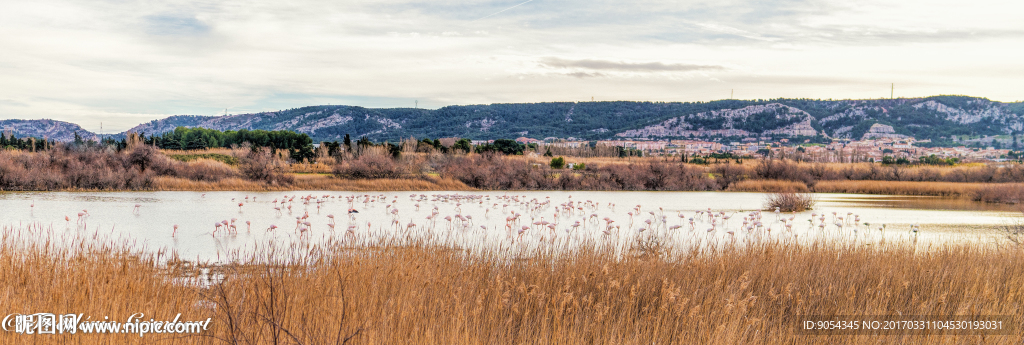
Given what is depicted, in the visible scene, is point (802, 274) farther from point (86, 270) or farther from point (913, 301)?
point (86, 270)

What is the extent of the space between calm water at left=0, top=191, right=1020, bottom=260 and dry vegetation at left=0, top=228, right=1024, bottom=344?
2.28m

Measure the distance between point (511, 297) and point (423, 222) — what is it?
8963 millimetres

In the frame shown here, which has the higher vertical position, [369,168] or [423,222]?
[369,168]

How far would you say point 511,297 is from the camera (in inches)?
230

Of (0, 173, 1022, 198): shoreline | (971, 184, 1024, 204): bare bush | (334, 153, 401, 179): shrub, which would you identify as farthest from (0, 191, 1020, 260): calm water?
(334, 153, 401, 179): shrub

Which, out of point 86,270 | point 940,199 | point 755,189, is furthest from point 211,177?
point 940,199

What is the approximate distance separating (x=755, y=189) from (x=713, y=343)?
33.7 metres

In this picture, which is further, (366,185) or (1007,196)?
(366,185)

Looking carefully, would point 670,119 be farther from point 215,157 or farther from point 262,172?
point 262,172

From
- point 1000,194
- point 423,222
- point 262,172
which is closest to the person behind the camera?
point 423,222

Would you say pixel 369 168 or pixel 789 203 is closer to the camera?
pixel 789 203

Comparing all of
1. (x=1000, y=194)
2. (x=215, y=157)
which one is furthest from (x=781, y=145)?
(x=215, y=157)

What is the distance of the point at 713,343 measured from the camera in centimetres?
478

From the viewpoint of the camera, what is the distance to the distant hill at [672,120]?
402 ft
